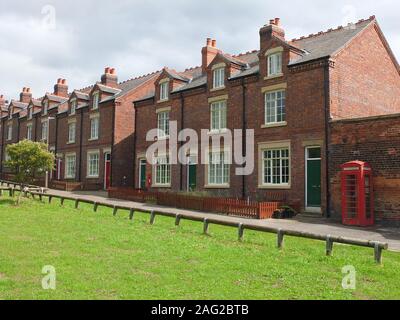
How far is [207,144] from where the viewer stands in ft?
84.0

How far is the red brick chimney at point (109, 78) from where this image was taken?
37.8 m

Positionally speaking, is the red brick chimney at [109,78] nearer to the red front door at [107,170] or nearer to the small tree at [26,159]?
the red front door at [107,170]

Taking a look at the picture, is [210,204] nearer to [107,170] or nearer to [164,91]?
[164,91]

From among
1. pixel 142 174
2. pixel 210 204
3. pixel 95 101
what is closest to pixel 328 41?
pixel 210 204

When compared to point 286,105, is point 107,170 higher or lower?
lower

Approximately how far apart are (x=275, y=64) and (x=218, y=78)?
4377 millimetres

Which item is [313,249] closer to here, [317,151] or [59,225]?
[59,225]

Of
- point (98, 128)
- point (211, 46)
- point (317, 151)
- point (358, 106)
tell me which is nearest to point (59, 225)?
point (317, 151)

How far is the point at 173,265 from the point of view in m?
9.13

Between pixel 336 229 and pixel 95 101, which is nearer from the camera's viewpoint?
pixel 336 229

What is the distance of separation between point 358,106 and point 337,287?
15.7 m

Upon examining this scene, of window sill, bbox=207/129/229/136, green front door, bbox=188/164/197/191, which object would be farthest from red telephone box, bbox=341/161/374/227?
green front door, bbox=188/164/197/191

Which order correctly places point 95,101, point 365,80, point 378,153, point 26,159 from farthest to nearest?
point 95,101 < point 365,80 < point 26,159 < point 378,153

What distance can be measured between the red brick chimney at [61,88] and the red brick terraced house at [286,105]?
23.1 metres
